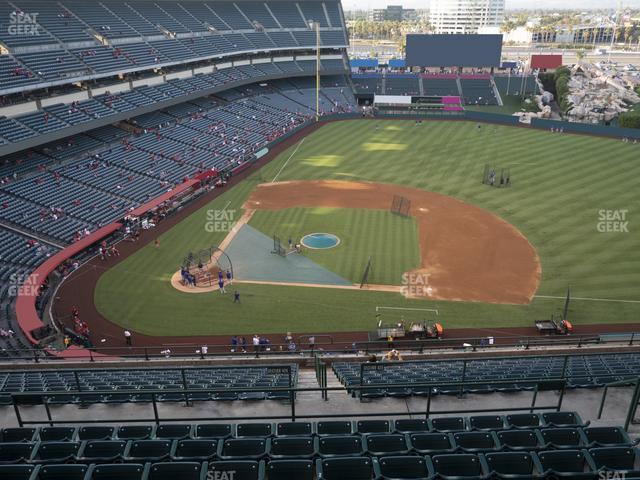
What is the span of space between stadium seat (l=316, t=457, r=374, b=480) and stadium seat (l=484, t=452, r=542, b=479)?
2173mm

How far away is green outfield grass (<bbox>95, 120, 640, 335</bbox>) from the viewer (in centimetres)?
2819

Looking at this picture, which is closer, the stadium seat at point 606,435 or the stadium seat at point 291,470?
the stadium seat at point 291,470

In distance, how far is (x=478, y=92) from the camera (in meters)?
90.0

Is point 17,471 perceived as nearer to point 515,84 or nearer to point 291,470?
point 291,470

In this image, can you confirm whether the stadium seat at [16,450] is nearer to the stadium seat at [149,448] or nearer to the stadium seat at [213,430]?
the stadium seat at [149,448]

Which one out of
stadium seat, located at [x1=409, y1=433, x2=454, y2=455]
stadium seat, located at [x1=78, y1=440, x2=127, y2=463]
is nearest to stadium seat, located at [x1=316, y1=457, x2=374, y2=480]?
stadium seat, located at [x1=409, y1=433, x2=454, y2=455]

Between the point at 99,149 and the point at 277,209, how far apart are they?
19314 millimetres

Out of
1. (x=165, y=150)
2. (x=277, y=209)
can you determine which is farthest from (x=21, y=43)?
(x=277, y=209)

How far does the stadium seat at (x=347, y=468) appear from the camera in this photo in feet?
28.0

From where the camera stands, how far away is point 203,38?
70.4 metres

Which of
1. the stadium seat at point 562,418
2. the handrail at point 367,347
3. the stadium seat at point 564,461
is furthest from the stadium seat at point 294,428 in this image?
the handrail at point 367,347

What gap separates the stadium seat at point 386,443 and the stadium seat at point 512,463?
1559 millimetres

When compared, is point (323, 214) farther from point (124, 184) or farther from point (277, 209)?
point (124, 184)

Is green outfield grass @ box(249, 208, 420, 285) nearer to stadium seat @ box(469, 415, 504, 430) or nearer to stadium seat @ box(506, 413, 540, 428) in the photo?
stadium seat @ box(506, 413, 540, 428)
